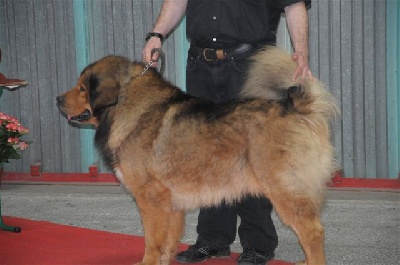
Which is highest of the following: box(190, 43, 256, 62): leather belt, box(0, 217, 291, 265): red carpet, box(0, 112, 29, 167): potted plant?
box(190, 43, 256, 62): leather belt

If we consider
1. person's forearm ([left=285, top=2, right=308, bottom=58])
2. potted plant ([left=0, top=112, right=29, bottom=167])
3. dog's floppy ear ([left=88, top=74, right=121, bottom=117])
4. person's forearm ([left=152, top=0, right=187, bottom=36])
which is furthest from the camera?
Answer: potted plant ([left=0, top=112, right=29, bottom=167])

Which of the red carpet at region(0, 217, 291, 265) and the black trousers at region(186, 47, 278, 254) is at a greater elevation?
the black trousers at region(186, 47, 278, 254)

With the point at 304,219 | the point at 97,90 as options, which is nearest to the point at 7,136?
the point at 97,90

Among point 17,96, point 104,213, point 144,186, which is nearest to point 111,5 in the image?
point 17,96

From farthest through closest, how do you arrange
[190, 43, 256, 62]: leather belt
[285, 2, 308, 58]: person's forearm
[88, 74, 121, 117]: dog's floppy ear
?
[190, 43, 256, 62]: leather belt → [285, 2, 308, 58]: person's forearm → [88, 74, 121, 117]: dog's floppy ear

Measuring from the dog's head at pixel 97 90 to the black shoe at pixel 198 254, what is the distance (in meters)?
1.09

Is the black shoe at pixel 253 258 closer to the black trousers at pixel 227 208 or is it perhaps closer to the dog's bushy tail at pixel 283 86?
the black trousers at pixel 227 208

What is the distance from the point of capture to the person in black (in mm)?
3906

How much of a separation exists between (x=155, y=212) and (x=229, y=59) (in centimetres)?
109

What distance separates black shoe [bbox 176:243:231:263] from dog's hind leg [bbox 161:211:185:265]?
0.62 ft

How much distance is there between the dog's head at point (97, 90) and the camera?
12.0 ft

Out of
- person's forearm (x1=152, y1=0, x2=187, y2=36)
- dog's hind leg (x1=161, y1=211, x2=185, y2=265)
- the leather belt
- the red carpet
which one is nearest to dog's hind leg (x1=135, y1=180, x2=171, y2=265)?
dog's hind leg (x1=161, y1=211, x2=185, y2=265)

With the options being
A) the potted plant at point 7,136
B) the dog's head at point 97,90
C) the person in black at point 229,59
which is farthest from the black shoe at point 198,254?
the potted plant at point 7,136

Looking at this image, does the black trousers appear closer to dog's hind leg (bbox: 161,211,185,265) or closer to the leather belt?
the leather belt
